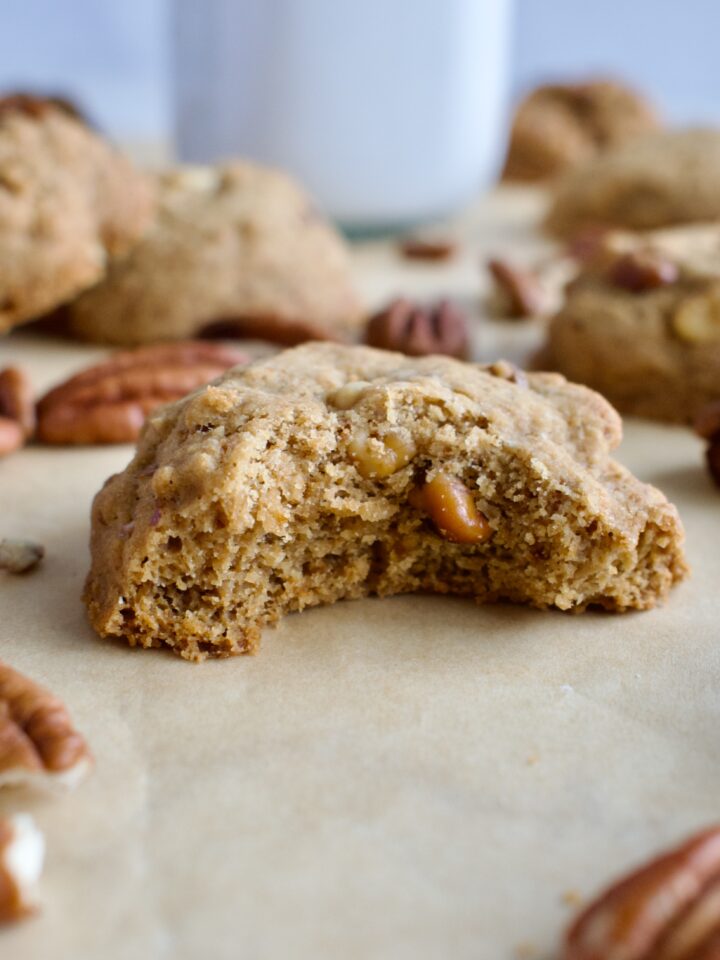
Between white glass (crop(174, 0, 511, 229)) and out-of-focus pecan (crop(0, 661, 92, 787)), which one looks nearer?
out-of-focus pecan (crop(0, 661, 92, 787))

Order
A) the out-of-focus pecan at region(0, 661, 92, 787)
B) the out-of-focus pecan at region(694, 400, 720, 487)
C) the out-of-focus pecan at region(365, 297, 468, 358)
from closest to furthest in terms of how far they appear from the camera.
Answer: the out-of-focus pecan at region(0, 661, 92, 787) → the out-of-focus pecan at region(694, 400, 720, 487) → the out-of-focus pecan at region(365, 297, 468, 358)

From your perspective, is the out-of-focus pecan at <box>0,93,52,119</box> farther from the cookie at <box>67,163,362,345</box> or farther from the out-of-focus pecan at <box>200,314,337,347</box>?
the out-of-focus pecan at <box>200,314,337,347</box>

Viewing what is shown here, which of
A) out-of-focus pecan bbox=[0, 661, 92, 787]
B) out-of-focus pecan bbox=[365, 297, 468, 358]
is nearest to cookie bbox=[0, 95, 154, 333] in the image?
out-of-focus pecan bbox=[365, 297, 468, 358]

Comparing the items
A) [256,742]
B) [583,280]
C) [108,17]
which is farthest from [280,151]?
[256,742]

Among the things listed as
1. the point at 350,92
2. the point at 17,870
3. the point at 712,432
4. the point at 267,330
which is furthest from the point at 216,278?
the point at 17,870

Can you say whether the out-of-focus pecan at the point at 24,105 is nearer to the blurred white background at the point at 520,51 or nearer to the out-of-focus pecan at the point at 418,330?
the out-of-focus pecan at the point at 418,330

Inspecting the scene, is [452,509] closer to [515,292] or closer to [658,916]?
[658,916]
